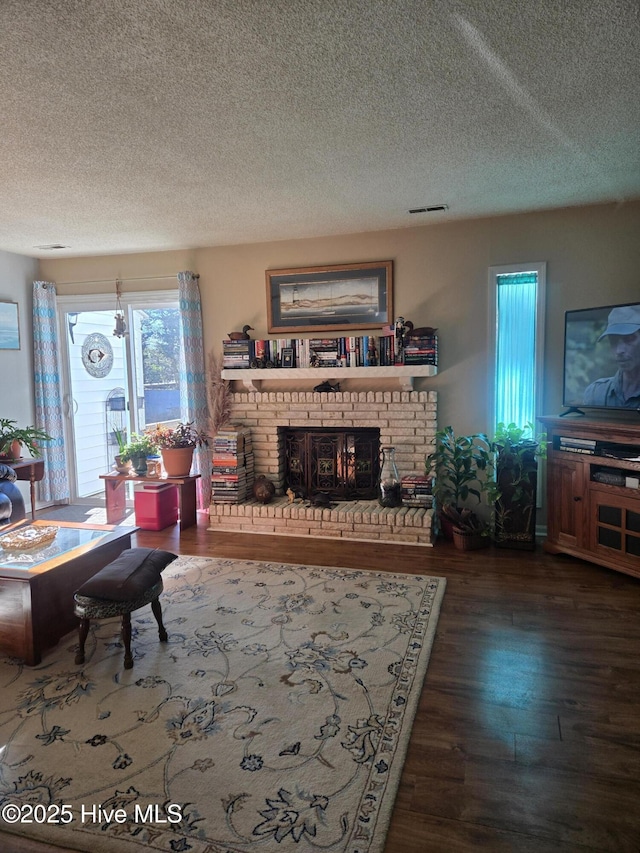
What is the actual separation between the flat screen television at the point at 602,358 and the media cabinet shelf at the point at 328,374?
41.2 inches

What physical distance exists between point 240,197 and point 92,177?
36.8 inches

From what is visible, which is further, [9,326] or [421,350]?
[9,326]

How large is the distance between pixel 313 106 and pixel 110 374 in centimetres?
418

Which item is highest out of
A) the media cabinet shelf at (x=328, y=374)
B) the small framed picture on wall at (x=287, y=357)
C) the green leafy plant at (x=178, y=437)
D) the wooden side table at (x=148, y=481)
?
the small framed picture on wall at (x=287, y=357)

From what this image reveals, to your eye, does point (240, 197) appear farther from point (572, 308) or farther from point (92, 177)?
point (572, 308)

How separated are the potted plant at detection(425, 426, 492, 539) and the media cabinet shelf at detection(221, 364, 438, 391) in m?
0.52

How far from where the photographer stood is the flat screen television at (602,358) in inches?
145

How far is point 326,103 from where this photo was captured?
8.00 ft

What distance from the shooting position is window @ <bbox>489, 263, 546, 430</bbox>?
4.39 meters

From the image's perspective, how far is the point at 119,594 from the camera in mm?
2535

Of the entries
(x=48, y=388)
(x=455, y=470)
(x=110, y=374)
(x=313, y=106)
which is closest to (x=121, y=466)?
(x=110, y=374)

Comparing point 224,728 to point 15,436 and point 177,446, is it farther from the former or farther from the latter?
point 15,436

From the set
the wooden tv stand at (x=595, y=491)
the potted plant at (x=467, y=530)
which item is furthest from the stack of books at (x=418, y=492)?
the wooden tv stand at (x=595, y=491)

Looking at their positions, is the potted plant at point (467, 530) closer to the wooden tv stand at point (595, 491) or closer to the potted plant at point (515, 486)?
the potted plant at point (515, 486)
